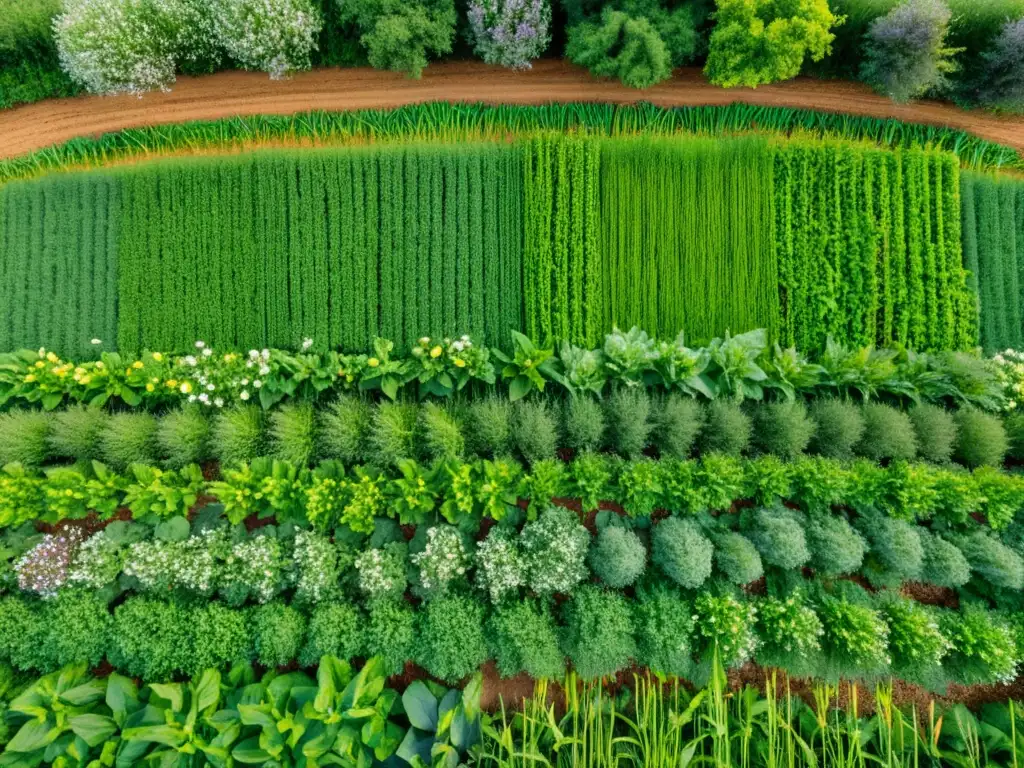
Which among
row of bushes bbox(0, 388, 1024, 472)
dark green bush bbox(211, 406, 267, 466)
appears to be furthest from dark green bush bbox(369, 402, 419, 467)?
dark green bush bbox(211, 406, 267, 466)

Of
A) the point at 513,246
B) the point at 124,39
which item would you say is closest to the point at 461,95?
the point at 513,246

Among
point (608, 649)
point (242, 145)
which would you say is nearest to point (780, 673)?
point (608, 649)

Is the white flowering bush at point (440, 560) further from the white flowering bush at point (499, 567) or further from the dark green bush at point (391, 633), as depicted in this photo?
the dark green bush at point (391, 633)

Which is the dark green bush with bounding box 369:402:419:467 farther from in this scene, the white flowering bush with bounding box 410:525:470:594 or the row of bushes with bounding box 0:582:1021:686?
the row of bushes with bounding box 0:582:1021:686

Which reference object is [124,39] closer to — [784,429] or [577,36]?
[577,36]

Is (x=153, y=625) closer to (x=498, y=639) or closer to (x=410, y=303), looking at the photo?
(x=498, y=639)

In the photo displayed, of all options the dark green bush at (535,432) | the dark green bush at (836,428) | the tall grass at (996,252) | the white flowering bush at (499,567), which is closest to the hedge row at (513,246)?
the tall grass at (996,252)
